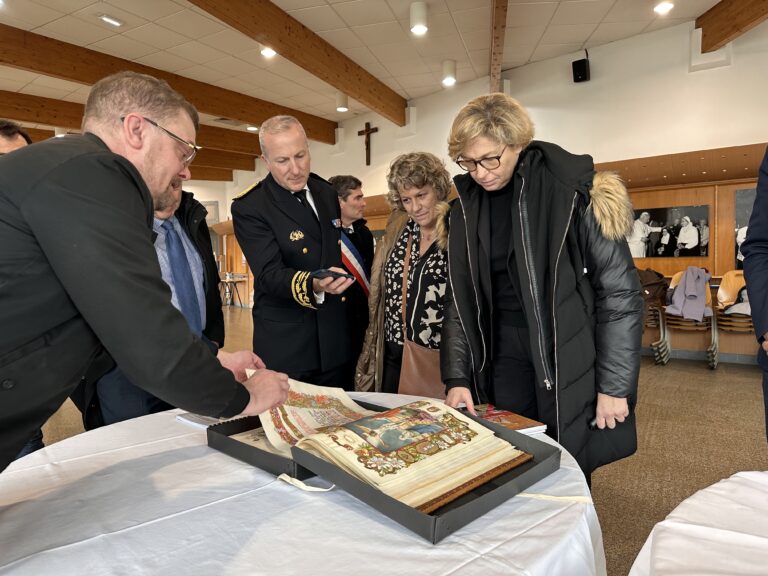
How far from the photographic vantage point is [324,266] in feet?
7.66

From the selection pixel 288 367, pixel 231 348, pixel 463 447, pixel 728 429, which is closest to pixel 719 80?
pixel 728 429

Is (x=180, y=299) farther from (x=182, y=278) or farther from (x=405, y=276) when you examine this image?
(x=405, y=276)

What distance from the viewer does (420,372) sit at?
2.09m

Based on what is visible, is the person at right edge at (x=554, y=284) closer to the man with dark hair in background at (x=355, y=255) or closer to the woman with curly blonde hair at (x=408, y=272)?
the woman with curly blonde hair at (x=408, y=272)

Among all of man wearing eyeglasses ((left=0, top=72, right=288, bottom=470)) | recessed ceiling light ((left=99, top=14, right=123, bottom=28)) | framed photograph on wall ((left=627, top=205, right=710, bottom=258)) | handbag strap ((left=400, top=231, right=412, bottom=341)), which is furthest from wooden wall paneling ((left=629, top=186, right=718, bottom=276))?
man wearing eyeglasses ((left=0, top=72, right=288, bottom=470))

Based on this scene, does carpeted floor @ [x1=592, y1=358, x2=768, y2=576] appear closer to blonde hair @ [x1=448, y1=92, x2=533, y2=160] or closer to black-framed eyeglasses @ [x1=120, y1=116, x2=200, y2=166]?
blonde hair @ [x1=448, y1=92, x2=533, y2=160]

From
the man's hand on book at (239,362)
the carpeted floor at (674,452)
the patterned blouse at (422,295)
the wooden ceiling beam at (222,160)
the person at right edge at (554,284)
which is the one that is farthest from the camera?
the wooden ceiling beam at (222,160)

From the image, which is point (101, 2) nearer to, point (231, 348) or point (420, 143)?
point (231, 348)

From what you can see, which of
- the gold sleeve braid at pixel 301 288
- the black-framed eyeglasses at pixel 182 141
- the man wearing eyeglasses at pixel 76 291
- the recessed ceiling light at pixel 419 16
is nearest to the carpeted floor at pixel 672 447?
the gold sleeve braid at pixel 301 288

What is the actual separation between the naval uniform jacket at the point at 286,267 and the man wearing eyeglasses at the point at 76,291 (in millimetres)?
1304

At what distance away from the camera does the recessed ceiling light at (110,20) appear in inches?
217

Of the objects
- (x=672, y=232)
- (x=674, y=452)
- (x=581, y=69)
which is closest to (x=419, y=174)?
(x=674, y=452)

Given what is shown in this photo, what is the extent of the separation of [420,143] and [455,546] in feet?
28.8

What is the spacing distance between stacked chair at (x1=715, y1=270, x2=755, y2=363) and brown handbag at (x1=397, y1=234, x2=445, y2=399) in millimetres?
5125
